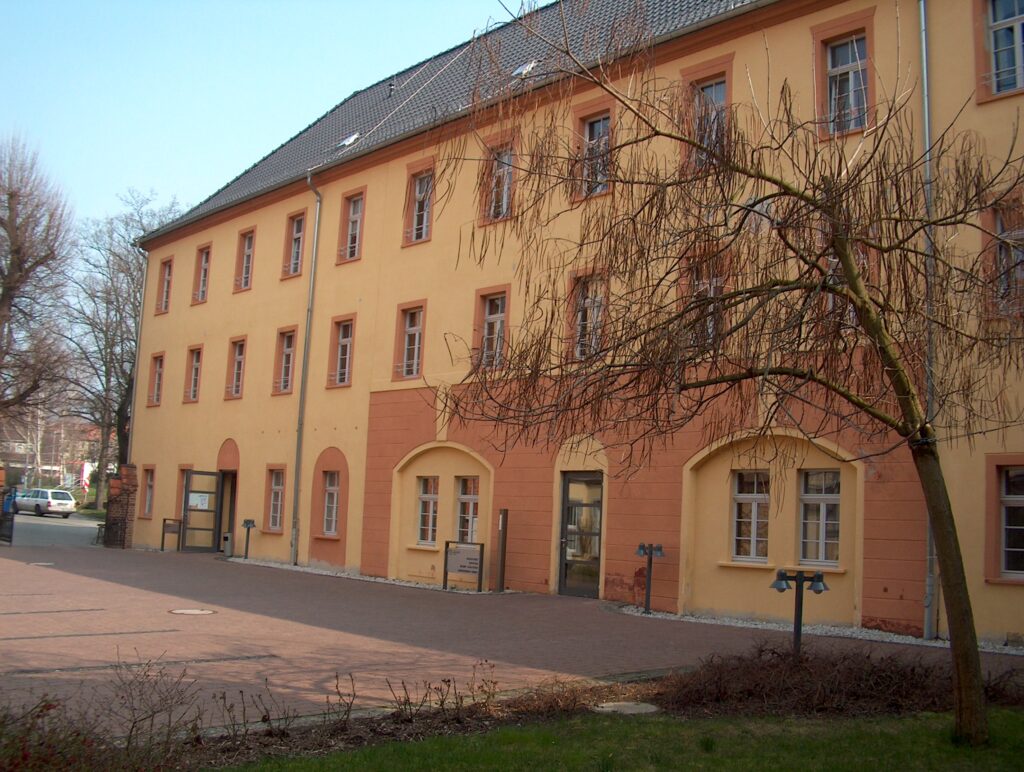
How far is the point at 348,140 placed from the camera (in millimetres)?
27906

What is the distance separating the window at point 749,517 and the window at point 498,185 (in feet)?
30.1

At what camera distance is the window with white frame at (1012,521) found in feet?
44.0

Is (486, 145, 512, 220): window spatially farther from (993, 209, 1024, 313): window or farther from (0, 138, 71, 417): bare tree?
(0, 138, 71, 417): bare tree

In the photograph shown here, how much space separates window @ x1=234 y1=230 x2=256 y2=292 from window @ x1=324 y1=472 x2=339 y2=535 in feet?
23.4

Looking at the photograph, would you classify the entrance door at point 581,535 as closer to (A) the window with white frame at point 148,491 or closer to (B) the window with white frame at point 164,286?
(A) the window with white frame at point 148,491

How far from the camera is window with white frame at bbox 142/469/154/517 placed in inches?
1289

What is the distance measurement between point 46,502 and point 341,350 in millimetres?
41845

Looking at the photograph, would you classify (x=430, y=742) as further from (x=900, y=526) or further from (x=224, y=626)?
(x=900, y=526)

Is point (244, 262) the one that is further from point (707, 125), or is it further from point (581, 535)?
point (707, 125)

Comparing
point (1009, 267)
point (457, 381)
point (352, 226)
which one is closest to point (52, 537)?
point (352, 226)

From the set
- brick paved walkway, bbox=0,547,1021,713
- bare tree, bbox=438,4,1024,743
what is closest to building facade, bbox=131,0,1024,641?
bare tree, bbox=438,4,1024,743

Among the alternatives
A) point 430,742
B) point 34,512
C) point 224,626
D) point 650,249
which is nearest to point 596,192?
point 650,249

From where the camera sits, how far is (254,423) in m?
27.8

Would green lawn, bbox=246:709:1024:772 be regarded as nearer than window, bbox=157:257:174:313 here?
Yes
